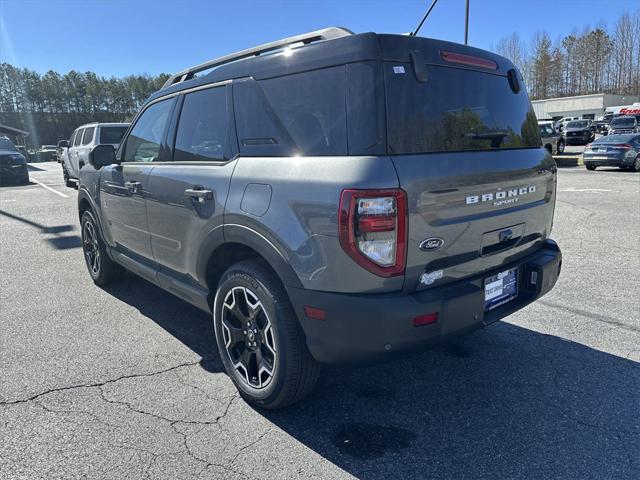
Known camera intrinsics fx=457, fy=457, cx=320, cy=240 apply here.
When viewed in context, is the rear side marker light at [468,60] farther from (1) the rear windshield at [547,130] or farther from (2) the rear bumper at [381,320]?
(1) the rear windshield at [547,130]

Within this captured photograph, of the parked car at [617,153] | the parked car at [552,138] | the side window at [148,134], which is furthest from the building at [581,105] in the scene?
the side window at [148,134]

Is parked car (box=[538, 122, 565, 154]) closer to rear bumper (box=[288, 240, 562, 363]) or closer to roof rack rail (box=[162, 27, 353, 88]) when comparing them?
roof rack rail (box=[162, 27, 353, 88])

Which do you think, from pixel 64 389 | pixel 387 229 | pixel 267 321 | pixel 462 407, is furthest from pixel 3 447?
pixel 462 407

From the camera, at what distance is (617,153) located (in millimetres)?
16547

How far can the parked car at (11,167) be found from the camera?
17.6m

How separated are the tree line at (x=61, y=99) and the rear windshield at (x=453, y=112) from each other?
85.2 meters

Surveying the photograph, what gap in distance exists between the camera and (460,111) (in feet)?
8.29

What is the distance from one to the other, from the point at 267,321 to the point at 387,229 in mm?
931

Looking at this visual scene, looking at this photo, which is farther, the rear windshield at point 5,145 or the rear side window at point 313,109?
the rear windshield at point 5,145

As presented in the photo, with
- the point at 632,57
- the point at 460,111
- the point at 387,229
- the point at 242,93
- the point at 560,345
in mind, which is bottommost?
the point at 560,345

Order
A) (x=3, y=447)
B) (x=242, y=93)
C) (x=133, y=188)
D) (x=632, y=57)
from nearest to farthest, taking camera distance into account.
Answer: (x=3, y=447) < (x=242, y=93) < (x=133, y=188) < (x=632, y=57)

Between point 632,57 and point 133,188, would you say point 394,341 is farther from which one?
point 632,57

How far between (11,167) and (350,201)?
65.3 ft

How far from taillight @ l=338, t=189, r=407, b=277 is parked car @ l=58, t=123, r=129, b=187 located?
10788mm
